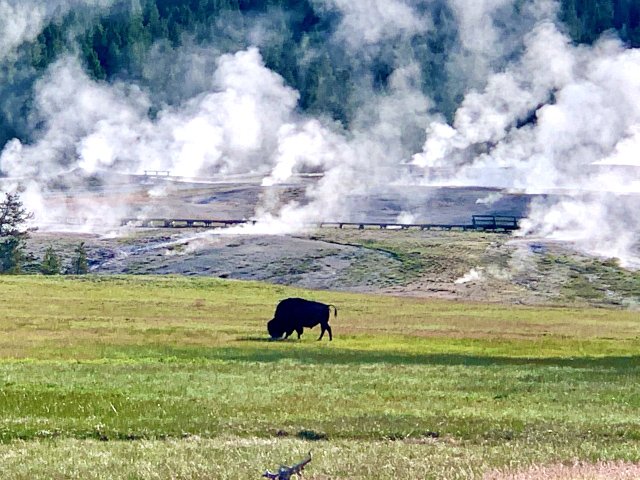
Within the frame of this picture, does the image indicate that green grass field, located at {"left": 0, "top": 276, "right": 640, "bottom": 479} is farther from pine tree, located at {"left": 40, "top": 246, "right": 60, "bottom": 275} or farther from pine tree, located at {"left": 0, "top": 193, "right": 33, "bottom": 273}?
pine tree, located at {"left": 0, "top": 193, "right": 33, "bottom": 273}

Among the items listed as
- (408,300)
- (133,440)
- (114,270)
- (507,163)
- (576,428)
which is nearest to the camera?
(133,440)

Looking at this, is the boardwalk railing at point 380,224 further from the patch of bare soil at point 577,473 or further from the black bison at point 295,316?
the patch of bare soil at point 577,473

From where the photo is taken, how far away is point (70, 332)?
173ft

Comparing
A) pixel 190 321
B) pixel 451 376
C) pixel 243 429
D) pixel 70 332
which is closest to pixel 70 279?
pixel 190 321

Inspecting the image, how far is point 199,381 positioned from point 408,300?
2474 inches

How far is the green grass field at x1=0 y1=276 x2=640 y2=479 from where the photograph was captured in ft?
61.1

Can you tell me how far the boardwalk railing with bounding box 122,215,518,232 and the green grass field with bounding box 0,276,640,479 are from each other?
233 feet

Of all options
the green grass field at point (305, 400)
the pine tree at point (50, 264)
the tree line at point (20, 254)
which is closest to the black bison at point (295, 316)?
the green grass field at point (305, 400)

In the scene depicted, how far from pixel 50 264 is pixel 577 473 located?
103 m

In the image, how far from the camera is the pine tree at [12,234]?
11825 centimetres

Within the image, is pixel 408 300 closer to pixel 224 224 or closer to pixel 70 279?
pixel 70 279

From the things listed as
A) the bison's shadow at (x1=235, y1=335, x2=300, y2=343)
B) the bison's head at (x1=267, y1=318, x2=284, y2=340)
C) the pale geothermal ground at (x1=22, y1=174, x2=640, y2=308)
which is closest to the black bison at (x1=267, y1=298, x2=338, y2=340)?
the bison's head at (x1=267, y1=318, x2=284, y2=340)

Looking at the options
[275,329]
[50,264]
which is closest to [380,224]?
[50,264]

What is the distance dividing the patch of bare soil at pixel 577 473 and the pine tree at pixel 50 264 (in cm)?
10101
